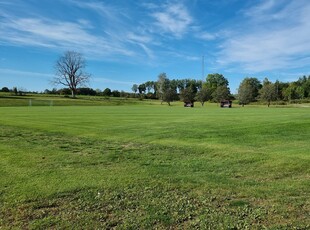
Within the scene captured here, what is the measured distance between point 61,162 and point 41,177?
138 cm

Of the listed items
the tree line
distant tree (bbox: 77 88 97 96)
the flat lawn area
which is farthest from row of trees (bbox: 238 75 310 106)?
the flat lawn area

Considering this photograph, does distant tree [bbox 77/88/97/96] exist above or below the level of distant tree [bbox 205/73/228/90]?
below

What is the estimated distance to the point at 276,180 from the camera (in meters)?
6.34

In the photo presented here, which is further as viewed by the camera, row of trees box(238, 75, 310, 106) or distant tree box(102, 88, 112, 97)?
distant tree box(102, 88, 112, 97)

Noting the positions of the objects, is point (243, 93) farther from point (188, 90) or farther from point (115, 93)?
point (115, 93)

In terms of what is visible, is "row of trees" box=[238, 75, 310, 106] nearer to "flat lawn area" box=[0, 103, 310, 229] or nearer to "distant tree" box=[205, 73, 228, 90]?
"distant tree" box=[205, 73, 228, 90]

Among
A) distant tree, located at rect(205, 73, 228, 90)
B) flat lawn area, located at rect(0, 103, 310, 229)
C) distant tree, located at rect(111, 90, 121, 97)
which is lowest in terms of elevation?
flat lawn area, located at rect(0, 103, 310, 229)

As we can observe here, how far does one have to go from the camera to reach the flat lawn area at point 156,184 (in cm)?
446

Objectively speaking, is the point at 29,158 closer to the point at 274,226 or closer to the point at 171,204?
the point at 171,204

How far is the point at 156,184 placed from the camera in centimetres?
602

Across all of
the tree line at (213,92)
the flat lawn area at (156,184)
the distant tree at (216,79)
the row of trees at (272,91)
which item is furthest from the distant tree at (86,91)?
the flat lawn area at (156,184)

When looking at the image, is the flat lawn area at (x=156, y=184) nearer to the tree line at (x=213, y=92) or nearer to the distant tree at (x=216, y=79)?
the tree line at (x=213, y=92)

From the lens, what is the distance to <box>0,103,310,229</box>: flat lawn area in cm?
446

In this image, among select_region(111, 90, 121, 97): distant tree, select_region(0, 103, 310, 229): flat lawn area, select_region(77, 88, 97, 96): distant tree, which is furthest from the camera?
select_region(111, 90, 121, 97): distant tree
